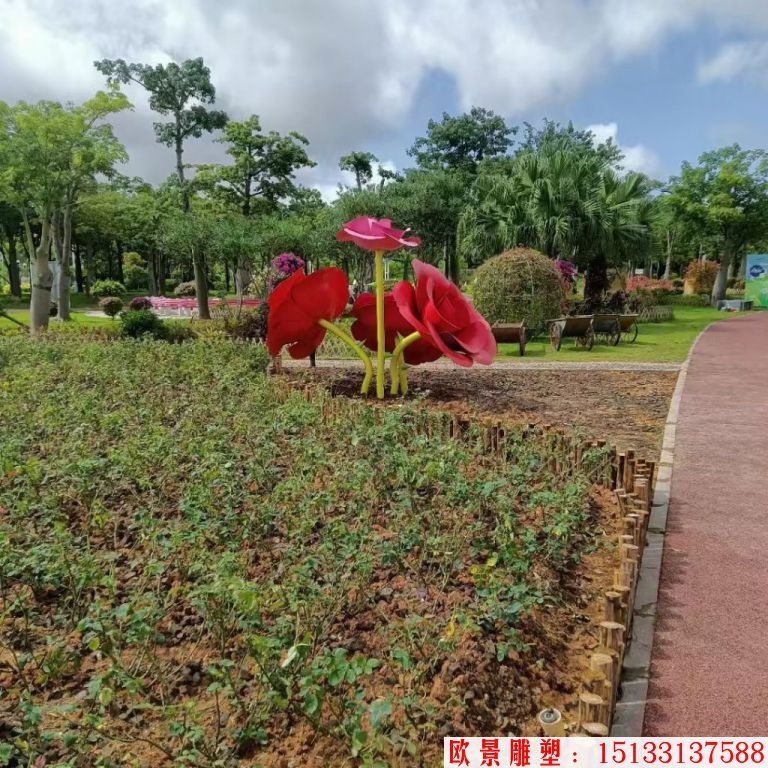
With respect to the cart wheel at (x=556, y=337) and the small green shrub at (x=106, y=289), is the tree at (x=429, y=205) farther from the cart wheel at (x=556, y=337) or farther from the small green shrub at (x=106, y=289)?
the small green shrub at (x=106, y=289)

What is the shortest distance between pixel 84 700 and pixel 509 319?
51.2ft

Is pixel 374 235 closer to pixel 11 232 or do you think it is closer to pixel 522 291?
pixel 522 291

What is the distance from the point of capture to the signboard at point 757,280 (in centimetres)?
3319

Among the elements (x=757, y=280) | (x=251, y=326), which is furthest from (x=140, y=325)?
(x=757, y=280)

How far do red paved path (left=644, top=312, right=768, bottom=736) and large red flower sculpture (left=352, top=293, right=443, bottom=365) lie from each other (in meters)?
2.91

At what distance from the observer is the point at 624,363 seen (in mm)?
12062

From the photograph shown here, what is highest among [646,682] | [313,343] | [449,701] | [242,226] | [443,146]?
[443,146]

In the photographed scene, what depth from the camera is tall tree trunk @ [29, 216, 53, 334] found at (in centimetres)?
1770

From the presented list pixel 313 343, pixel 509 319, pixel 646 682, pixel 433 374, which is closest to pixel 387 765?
pixel 646 682

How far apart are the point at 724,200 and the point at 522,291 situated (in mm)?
22982

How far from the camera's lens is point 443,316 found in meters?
6.55

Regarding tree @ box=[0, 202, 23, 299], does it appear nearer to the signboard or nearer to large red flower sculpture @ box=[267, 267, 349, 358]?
large red flower sculpture @ box=[267, 267, 349, 358]

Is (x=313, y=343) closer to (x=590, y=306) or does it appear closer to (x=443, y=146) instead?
(x=590, y=306)

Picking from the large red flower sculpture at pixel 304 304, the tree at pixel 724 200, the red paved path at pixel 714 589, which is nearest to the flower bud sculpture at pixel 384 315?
the large red flower sculpture at pixel 304 304
